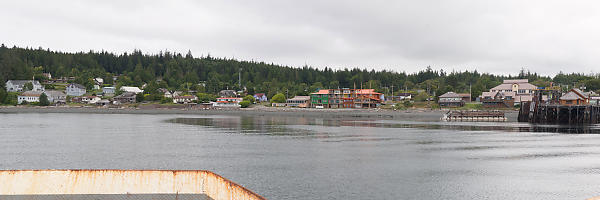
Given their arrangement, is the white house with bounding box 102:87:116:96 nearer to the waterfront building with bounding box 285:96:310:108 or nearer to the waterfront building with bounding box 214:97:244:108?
the waterfront building with bounding box 214:97:244:108

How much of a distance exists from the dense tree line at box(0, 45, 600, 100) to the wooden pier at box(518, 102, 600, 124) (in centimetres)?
4991

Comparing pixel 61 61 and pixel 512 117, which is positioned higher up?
pixel 61 61

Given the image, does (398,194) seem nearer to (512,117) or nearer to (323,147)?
(323,147)

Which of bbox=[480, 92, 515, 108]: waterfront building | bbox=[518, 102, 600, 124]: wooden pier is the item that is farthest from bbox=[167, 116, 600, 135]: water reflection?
bbox=[480, 92, 515, 108]: waterfront building

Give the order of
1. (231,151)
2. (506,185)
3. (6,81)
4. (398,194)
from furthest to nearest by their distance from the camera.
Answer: (6,81), (231,151), (506,185), (398,194)

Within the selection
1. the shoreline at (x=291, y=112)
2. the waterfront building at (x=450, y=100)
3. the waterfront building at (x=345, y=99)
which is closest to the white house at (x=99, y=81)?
the shoreline at (x=291, y=112)

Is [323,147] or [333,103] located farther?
[333,103]

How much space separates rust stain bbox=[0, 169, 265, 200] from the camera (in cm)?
788

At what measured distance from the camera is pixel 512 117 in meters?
75.9

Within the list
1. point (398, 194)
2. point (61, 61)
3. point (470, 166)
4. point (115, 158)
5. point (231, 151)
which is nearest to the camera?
point (398, 194)

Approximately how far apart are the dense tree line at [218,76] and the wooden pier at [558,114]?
49906 mm

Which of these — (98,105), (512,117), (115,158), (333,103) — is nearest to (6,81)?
(98,105)

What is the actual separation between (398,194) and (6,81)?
6441 inches

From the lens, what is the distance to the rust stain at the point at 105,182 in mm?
7883
